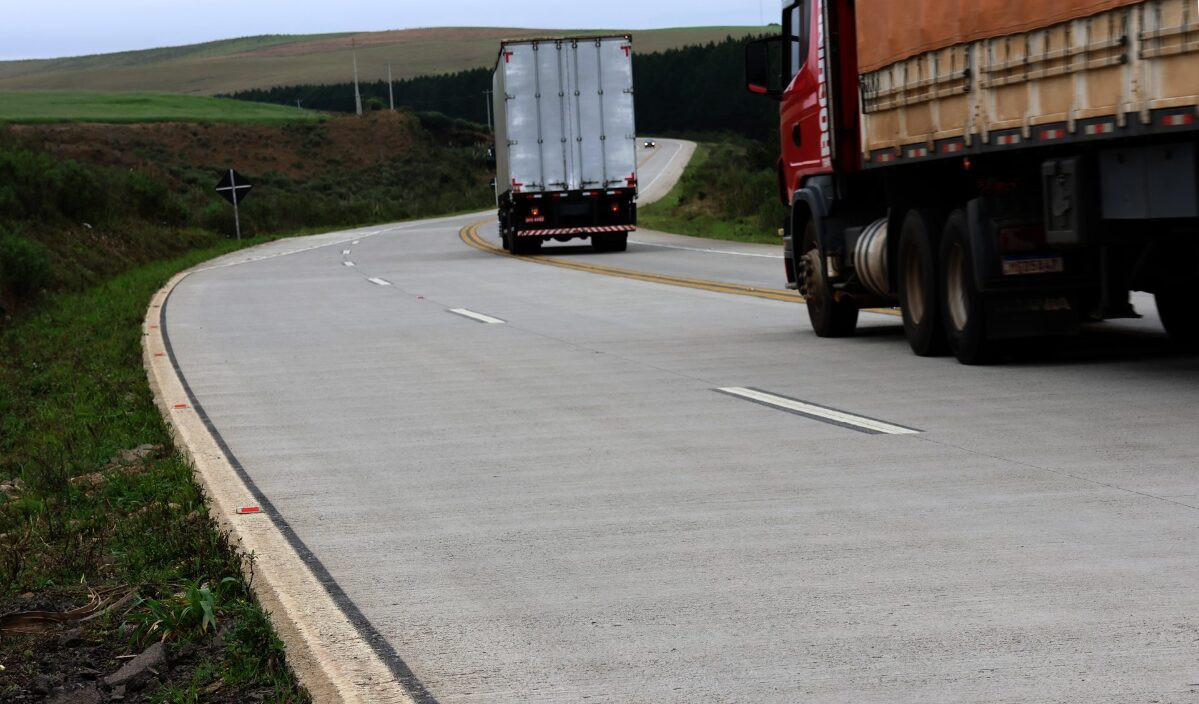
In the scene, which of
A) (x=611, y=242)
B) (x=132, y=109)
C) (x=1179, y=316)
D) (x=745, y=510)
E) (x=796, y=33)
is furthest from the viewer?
(x=132, y=109)

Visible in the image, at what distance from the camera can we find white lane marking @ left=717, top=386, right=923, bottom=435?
30.0 ft

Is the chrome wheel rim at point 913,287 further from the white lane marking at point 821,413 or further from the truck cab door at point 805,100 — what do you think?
the white lane marking at point 821,413

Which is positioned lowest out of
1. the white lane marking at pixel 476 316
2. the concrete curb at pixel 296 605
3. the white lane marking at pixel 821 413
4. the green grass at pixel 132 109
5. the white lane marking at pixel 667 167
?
the concrete curb at pixel 296 605

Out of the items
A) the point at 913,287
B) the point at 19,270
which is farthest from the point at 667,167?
the point at 913,287

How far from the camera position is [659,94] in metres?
155

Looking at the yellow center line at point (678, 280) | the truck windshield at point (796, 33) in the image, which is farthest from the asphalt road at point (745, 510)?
the yellow center line at point (678, 280)

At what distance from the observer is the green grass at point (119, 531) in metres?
5.36

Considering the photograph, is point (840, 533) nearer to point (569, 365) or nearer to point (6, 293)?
point (569, 365)

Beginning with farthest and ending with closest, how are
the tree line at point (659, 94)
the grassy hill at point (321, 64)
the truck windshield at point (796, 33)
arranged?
the grassy hill at point (321, 64), the tree line at point (659, 94), the truck windshield at point (796, 33)

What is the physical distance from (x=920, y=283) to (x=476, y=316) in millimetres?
7160

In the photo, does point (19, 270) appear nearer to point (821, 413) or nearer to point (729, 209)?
point (821, 413)

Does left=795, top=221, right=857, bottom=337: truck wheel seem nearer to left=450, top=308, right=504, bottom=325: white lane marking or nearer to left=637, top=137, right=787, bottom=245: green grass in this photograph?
left=450, top=308, right=504, bottom=325: white lane marking

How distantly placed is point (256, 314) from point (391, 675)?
53.6 feet

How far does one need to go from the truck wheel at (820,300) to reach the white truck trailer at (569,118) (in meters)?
19.3
